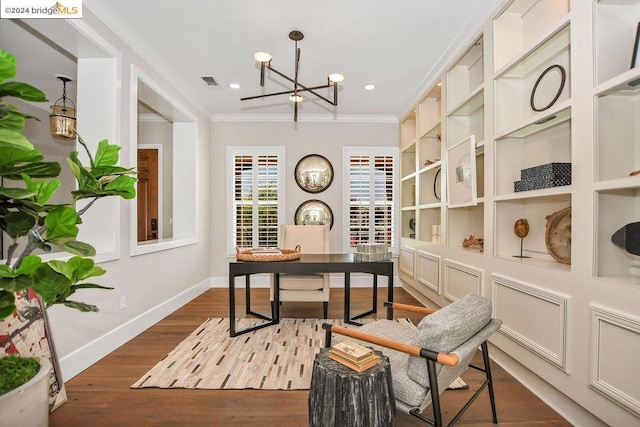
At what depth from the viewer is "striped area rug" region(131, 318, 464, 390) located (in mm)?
2119

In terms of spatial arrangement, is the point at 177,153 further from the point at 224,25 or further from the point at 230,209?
the point at 224,25

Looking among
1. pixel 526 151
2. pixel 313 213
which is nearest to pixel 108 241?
pixel 313 213

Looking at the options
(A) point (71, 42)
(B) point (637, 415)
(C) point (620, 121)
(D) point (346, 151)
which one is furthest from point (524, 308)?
(A) point (71, 42)

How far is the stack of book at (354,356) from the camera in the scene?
4.27 feet

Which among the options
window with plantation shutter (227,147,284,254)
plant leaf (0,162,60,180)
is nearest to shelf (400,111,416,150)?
window with plantation shutter (227,147,284,254)

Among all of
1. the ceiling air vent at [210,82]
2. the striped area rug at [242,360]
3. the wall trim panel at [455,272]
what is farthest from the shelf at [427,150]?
the ceiling air vent at [210,82]

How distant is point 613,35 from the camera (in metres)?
1.59

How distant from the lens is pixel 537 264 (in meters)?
2.00

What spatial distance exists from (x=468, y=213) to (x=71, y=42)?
153 inches

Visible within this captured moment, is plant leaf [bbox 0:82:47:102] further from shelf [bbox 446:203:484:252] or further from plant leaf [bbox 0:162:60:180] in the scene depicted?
shelf [bbox 446:203:484:252]

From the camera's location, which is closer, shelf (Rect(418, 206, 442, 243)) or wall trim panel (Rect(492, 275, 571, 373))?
wall trim panel (Rect(492, 275, 571, 373))

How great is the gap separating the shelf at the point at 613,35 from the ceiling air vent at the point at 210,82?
350 cm

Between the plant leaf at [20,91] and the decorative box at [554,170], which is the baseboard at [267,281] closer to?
the decorative box at [554,170]

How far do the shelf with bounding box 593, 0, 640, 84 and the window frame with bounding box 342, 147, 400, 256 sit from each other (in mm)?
3466
